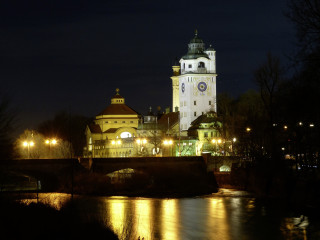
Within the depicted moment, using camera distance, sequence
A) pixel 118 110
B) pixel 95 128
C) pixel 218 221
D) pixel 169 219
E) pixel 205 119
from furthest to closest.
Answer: pixel 118 110 < pixel 95 128 < pixel 205 119 < pixel 169 219 < pixel 218 221

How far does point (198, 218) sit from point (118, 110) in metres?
97.7

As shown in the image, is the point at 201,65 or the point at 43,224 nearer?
the point at 43,224

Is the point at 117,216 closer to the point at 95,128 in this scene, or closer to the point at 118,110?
the point at 95,128

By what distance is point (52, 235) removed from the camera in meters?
38.6

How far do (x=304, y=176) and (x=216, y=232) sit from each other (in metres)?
12.5

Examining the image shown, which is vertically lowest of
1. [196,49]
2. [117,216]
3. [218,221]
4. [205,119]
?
[218,221]

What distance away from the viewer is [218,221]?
170 ft

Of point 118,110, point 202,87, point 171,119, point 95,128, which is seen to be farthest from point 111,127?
point 202,87

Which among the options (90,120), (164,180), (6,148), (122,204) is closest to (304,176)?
(122,204)

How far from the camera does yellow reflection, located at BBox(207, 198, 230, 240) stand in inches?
1793

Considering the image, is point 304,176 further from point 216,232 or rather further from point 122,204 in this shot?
point 122,204

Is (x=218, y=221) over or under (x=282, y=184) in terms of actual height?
under

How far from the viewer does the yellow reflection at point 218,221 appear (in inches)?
1793

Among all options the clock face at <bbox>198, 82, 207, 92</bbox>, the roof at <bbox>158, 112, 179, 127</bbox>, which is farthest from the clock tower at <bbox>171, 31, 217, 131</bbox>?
the roof at <bbox>158, 112, 179, 127</bbox>
